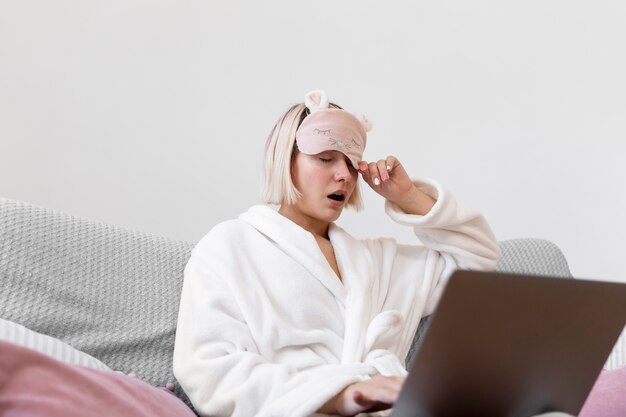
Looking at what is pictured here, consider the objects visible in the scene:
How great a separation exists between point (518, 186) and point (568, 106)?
12.8 inches

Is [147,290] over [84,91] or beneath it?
beneath

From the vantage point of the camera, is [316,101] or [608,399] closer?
[608,399]

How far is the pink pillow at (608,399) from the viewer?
1.68 meters

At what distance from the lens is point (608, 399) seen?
67.4 inches

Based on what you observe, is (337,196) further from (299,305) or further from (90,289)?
(90,289)

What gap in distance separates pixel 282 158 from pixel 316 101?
17 centimetres

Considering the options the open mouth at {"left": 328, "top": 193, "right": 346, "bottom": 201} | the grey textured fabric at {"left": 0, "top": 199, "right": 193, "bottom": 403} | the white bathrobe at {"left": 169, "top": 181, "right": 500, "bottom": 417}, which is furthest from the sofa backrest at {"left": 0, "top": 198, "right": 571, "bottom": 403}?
the open mouth at {"left": 328, "top": 193, "right": 346, "bottom": 201}

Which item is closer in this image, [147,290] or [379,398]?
[379,398]

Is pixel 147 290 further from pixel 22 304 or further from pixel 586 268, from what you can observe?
pixel 586 268

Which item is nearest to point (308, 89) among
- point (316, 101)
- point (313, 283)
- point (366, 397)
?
point (316, 101)

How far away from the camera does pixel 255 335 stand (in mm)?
1725

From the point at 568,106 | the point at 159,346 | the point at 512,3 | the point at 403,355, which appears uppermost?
the point at 512,3

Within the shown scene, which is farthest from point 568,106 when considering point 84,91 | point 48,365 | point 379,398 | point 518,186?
point 48,365

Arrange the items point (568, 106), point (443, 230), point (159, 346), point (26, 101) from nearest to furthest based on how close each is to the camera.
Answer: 1. point (159, 346)
2. point (443, 230)
3. point (26, 101)
4. point (568, 106)
